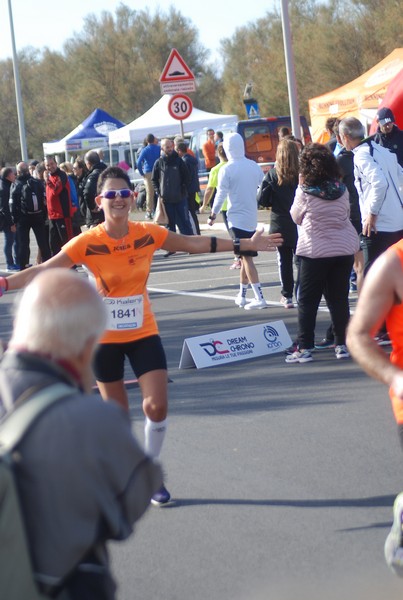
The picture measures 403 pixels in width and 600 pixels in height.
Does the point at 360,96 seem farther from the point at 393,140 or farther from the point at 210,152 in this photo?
the point at 393,140

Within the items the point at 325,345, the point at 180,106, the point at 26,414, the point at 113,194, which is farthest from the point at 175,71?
the point at 26,414

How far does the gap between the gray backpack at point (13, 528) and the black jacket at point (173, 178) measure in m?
16.4

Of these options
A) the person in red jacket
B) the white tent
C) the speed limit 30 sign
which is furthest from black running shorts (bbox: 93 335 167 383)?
the white tent

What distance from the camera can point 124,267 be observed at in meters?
6.22

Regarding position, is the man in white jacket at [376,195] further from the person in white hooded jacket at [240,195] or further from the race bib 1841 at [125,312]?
the race bib 1841 at [125,312]

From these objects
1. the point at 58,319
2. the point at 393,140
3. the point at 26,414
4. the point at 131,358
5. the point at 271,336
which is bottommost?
the point at 271,336

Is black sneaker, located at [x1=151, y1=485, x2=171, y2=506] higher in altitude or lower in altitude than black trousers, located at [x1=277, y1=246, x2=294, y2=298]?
lower

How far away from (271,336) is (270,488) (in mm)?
4187

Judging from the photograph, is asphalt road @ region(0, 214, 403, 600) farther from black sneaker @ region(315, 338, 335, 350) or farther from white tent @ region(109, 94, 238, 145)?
white tent @ region(109, 94, 238, 145)

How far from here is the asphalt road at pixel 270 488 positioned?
5.01 metres

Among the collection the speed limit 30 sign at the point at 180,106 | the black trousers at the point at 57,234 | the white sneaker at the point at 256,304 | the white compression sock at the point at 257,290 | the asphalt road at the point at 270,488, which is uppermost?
the speed limit 30 sign at the point at 180,106

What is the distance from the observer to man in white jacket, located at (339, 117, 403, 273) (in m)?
10.3

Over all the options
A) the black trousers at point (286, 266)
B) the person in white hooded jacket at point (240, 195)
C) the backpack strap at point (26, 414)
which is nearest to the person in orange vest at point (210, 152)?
the person in white hooded jacket at point (240, 195)

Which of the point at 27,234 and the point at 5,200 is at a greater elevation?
the point at 5,200
